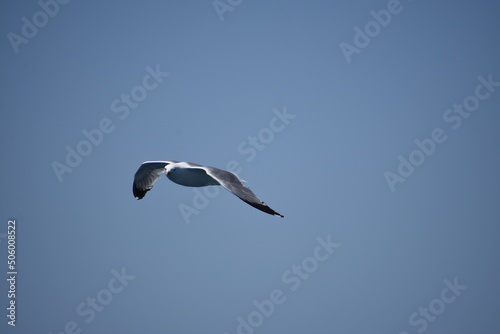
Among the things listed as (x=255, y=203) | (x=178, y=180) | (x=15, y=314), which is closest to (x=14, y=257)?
(x=15, y=314)

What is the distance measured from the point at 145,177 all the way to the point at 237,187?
4665mm

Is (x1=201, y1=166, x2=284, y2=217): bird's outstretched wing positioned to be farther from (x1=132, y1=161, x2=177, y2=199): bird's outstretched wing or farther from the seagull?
(x1=132, y1=161, x2=177, y2=199): bird's outstretched wing

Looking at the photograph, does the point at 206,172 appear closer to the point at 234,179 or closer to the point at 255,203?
the point at 234,179

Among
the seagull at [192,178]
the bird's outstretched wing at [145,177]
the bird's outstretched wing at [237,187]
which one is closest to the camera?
the bird's outstretched wing at [237,187]

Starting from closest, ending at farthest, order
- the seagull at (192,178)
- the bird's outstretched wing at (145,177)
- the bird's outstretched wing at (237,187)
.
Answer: the bird's outstretched wing at (237,187) → the seagull at (192,178) → the bird's outstretched wing at (145,177)

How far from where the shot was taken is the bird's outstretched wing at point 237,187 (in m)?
11.9

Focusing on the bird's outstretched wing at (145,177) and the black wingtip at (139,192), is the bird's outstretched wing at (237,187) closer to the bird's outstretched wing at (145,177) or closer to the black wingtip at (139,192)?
the bird's outstretched wing at (145,177)

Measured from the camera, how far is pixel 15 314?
60.1 ft

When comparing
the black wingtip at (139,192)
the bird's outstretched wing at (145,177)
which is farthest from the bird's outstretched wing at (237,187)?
the black wingtip at (139,192)

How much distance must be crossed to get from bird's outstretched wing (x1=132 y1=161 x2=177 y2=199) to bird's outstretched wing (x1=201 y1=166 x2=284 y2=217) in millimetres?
3007

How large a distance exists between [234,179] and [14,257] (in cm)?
766

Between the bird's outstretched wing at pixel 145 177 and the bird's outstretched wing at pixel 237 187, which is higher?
the bird's outstretched wing at pixel 145 177

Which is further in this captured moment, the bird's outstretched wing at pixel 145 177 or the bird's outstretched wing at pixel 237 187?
the bird's outstretched wing at pixel 145 177

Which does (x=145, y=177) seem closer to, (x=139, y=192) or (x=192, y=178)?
(x=139, y=192)
